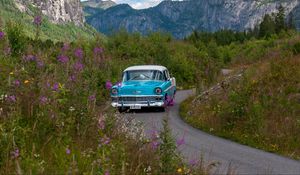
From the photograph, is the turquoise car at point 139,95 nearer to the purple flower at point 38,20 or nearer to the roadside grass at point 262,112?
the roadside grass at point 262,112

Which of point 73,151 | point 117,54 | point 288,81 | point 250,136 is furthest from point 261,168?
point 117,54

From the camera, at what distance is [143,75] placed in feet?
68.4

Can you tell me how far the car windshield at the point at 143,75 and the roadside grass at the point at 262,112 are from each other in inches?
124

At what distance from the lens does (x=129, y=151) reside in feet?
22.2

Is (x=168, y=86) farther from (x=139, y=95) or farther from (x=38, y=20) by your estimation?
(x=38, y=20)

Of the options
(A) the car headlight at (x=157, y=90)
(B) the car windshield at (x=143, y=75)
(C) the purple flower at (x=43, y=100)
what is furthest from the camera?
(B) the car windshield at (x=143, y=75)

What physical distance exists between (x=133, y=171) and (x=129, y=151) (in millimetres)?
652

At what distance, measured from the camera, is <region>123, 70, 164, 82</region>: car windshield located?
20.7m

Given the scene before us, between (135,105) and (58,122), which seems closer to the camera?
(58,122)

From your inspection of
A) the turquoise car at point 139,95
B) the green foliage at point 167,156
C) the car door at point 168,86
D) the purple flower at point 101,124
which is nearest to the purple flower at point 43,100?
the purple flower at point 101,124

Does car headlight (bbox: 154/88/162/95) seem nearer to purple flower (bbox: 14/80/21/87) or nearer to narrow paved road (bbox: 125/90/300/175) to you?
narrow paved road (bbox: 125/90/300/175)

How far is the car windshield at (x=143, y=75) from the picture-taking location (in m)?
20.7

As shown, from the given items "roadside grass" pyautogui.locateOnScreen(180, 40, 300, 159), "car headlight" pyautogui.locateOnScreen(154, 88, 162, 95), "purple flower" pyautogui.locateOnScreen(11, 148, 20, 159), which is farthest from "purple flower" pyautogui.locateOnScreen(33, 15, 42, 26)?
"car headlight" pyautogui.locateOnScreen(154, 88, 162, 95)

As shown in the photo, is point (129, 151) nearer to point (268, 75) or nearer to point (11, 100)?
point (11, 100)
